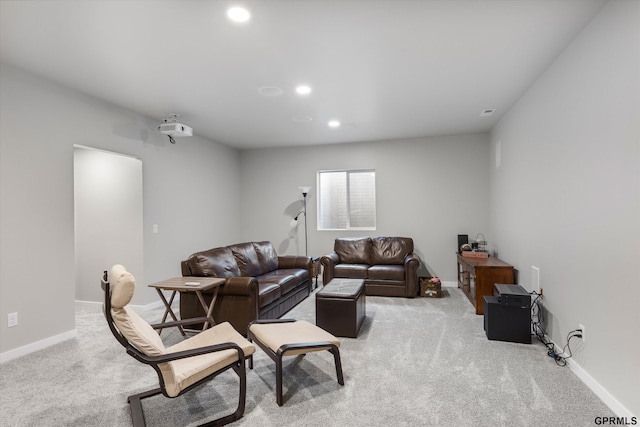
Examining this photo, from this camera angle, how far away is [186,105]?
416 centimetres

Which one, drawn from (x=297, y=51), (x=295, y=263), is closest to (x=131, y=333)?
(x=297, y=51)

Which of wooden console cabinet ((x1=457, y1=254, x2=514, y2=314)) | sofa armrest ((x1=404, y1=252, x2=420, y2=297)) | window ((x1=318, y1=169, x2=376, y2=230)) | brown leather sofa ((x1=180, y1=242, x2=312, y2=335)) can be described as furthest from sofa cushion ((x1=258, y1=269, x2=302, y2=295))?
wooden console cabinet ((x1=457, y1=254, x2=514, y2=314))

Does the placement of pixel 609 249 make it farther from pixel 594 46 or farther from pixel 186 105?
pixel 186 105

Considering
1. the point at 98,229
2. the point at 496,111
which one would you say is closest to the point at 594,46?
the point at 496,111

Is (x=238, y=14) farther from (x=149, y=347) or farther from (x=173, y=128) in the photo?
(x=173, y=128)

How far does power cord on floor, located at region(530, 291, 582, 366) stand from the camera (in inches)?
108

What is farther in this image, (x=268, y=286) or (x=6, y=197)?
(x=268, y=286)

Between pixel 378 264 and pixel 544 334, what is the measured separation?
2.81 metres

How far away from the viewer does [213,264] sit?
147 inches

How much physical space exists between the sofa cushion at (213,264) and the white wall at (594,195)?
334 cm

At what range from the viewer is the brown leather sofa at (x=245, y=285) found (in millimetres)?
3480

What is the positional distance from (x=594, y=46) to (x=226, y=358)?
3337mm

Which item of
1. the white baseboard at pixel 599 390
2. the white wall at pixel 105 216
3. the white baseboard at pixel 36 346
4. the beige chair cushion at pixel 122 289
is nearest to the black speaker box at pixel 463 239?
the white baseboard at pixel 599 390

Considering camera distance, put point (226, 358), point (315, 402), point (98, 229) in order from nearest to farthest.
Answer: point (226, 358) < point (315, 402) < point (98, 229)
